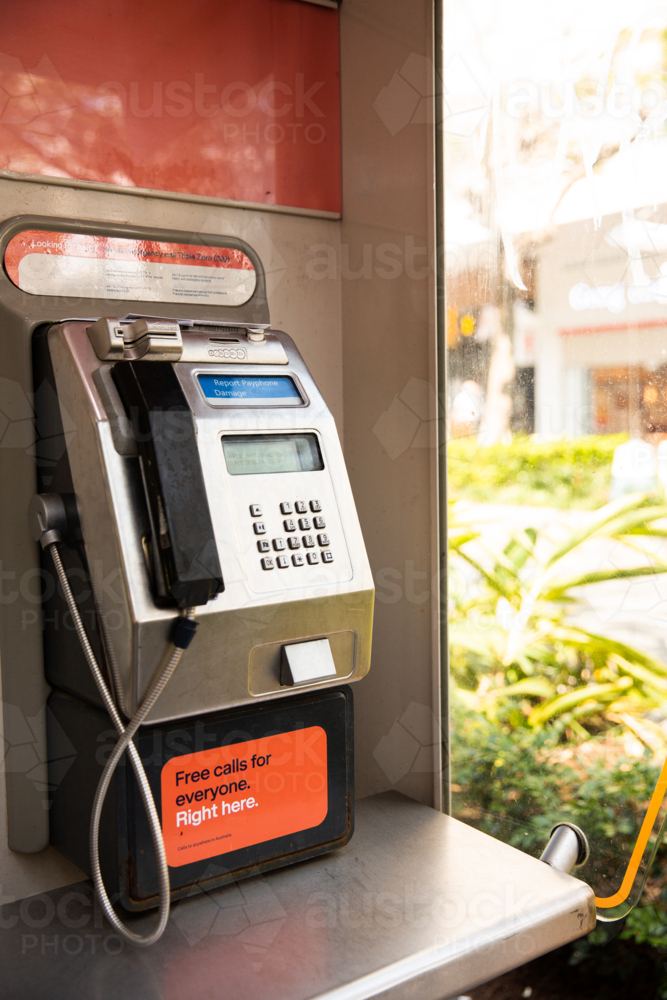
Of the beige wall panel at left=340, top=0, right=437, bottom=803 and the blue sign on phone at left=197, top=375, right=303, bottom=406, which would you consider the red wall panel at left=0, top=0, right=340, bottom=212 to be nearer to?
the beige wall panel at left=340, top=0, right=437, bottom=803

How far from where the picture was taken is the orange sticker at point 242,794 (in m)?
0.93

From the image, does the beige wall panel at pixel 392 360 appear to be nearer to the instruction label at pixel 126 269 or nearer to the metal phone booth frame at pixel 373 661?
the metal phone booth frame at pixel 373 661

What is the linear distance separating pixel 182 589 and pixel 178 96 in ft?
2.60

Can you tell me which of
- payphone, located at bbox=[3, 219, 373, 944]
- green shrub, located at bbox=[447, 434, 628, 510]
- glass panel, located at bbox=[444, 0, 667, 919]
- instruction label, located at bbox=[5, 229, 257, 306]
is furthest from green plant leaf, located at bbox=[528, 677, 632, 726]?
instruction label, located at bbox=[5, 229, 257, 306]

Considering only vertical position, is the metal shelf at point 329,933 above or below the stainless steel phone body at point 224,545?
below

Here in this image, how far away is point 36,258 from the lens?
1.05 m

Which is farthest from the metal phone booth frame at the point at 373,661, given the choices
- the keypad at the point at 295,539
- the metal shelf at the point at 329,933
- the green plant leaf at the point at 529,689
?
the keypad at the point at 295,539

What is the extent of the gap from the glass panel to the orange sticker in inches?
15.0

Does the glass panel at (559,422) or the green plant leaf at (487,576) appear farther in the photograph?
the green plant leaf at (487,576)

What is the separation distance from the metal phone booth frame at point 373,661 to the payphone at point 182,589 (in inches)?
1.7

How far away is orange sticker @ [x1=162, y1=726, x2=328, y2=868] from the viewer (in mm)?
934

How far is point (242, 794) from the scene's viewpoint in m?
0.98

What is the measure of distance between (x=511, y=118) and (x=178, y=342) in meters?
0.69

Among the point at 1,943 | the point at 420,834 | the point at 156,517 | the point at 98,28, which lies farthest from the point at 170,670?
the point at 98,28
